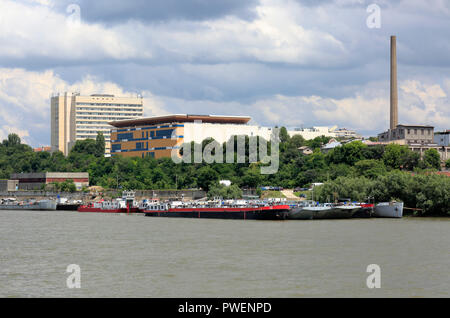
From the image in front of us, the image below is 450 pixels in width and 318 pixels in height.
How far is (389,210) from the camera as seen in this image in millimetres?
77000

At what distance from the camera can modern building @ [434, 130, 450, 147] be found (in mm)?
147875

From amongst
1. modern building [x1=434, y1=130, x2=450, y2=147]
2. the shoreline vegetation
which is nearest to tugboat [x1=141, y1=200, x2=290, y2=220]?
the shoreline vegetation

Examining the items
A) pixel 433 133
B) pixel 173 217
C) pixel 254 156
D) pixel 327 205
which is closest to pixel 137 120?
pixel 254 156

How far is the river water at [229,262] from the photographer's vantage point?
29953 millimetres

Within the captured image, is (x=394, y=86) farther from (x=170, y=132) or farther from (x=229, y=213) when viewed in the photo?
(x=229, y=213)

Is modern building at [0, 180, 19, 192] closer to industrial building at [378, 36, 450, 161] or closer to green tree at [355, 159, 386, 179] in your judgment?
industrial building at [378, 36, 450, 161]

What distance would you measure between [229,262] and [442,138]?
121 meters

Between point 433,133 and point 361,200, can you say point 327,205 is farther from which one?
point 433,133

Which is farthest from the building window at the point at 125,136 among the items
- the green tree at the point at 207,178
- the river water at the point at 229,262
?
the river water at the point at 229,262

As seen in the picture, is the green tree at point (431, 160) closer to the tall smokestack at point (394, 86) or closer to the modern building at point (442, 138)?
the tall smokestack at point (394, 86)

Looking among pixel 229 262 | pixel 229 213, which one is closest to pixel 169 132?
pixel 229 213

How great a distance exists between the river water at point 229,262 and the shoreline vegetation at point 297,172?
23.7 meters
